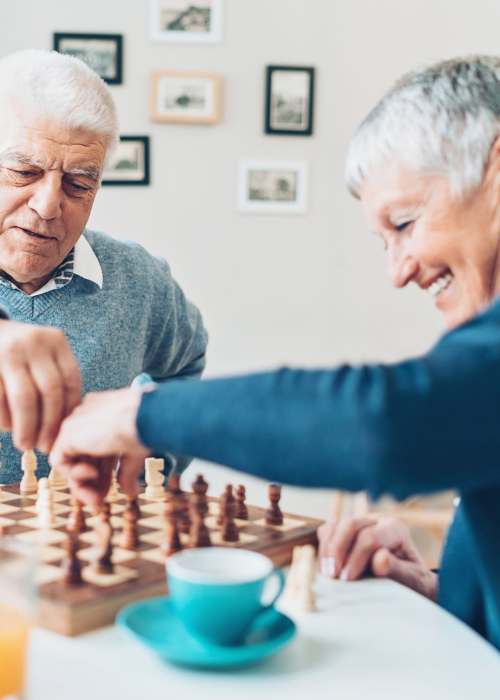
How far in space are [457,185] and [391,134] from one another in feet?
0.39

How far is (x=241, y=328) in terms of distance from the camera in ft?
12.2

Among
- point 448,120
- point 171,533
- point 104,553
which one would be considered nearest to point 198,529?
point 171,533

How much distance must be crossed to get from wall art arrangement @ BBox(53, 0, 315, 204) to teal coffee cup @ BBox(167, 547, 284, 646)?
111 inches

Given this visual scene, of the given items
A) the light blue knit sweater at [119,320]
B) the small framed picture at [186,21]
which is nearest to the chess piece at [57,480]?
the light blue knit sweater at [119,320]

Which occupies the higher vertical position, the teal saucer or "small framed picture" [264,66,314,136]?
"small framed picture" [264,66,314,136]

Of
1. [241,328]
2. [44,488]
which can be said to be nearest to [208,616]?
[44,488]

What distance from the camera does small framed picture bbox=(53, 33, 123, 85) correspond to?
353 cm

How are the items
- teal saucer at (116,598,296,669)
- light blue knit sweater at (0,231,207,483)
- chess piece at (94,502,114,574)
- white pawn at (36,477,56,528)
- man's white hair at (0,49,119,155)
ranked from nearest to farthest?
teal saucer at (116,598,296,669)
chess piece at (94,502,114,574)
white pawn at (36,477,56,528)
man's white hair at (0,49,119,155)
light blue knit sweater at (0,231,207,483)

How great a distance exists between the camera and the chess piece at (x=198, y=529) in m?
1.26

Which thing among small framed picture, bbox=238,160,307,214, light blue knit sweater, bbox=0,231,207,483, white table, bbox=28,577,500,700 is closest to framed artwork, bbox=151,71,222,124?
small framed picture, bbox=238,160,307,214

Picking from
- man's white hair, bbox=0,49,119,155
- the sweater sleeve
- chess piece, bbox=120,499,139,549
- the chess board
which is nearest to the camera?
the sweater sleeve

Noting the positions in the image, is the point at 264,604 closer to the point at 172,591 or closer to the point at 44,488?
the point at 172,591

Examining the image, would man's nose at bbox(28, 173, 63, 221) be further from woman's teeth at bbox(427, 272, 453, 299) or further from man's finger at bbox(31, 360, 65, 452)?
woman's teeth at bbox(427, 272, 453, 299)

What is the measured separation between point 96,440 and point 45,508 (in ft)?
1.48
